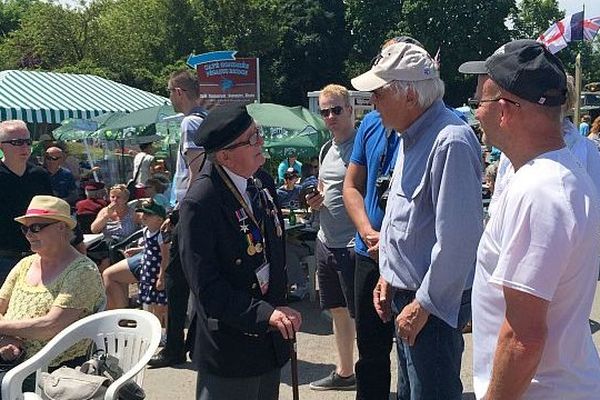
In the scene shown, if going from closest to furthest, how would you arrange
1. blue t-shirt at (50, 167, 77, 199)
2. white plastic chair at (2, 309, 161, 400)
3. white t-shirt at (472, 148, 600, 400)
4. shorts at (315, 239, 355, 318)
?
white t-shirt at (472, 148, 600, 400) → white plastic chair at (2, 309, 161, 400) → shorts at (315, 239, 355, 318) → blue t-shirt at (50, 167, 77, 199)

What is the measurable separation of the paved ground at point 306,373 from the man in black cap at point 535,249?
2.91 m

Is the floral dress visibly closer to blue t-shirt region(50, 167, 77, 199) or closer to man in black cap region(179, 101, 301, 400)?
man in black cap region(179, 101, 301, 400)

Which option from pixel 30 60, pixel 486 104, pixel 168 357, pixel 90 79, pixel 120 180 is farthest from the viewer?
pixel 30 60

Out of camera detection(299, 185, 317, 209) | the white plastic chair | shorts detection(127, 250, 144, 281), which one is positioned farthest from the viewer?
shorts detection(127, 250, 144, 281)

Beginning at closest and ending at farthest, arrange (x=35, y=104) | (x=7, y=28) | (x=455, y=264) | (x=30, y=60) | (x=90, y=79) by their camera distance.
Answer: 1. (x=455, y=264)
2. (x=35, y=104)
3. (x=90, y=79)
4. (x=30, y=60)
5. (x=7, y=28)

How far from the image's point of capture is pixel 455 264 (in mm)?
2818

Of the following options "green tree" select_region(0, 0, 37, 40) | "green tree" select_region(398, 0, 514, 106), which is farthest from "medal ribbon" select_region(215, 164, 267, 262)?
"green tree" select_region(0, 0, 37, 40)

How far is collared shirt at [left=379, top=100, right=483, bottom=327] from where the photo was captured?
282cm

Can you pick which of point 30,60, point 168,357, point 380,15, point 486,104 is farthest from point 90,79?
point 380,15

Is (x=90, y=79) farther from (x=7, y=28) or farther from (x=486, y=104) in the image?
(x=7, y=28)

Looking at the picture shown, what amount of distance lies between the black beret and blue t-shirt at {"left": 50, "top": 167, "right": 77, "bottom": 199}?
23.9 feet

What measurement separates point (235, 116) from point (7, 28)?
6756 centimetres

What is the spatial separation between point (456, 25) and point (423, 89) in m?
47.6

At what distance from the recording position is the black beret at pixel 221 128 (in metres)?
2.98
